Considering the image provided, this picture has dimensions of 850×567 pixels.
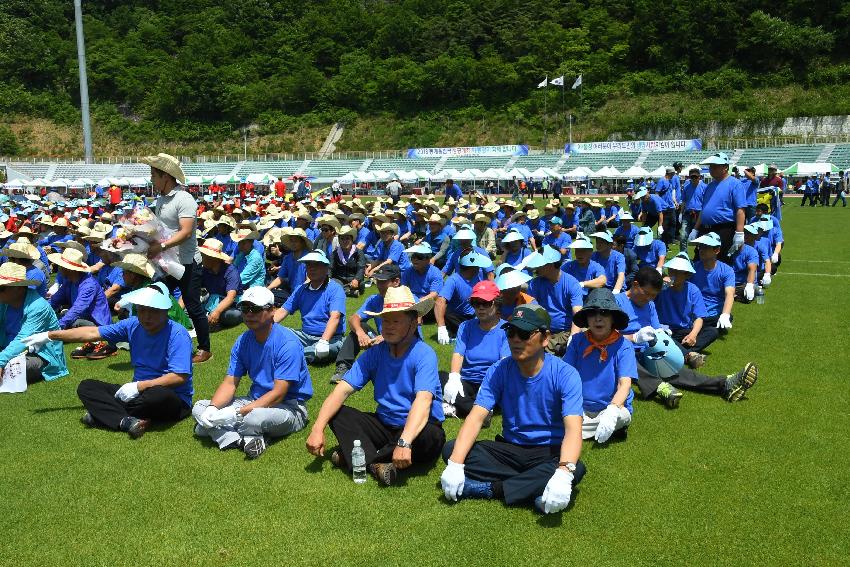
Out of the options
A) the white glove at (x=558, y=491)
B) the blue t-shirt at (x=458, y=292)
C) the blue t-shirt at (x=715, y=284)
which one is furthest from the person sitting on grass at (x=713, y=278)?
the white glove at (x=558, y=491)

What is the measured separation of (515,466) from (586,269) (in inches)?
211

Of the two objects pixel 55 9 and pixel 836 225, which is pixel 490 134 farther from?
pixel 55 9

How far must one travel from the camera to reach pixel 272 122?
92250 mm

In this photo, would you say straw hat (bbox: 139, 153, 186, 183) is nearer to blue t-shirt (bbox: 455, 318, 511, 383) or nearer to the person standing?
Answer: the person standing

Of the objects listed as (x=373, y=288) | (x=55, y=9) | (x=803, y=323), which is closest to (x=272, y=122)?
(x=55, y=9)

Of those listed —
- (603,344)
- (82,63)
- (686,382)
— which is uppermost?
(82,63)

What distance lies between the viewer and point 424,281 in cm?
977

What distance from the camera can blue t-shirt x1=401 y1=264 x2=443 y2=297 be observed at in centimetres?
969

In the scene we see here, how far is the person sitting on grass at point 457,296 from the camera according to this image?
931 cm

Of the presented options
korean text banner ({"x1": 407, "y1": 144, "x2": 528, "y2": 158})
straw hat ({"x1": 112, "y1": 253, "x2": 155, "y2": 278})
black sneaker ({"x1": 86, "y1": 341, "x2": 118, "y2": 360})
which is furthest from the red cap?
korean text banner ({"x1": 407, "y1": 144, "x2": 528, "y2": 158})

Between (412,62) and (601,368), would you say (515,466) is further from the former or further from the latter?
(412,62)

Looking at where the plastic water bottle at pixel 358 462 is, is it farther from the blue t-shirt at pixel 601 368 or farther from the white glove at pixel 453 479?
the blue t-shirt at pixel 601 368

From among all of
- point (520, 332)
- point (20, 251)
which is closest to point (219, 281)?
point (20, 251)

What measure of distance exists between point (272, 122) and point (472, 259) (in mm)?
87426
